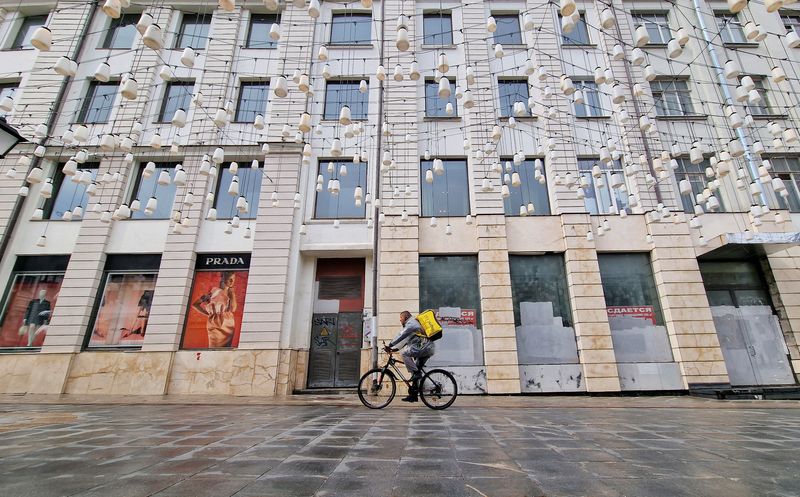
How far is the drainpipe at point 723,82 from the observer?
1366 cm

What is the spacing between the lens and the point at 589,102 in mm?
14789

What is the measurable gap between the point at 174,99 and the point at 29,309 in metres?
9.83

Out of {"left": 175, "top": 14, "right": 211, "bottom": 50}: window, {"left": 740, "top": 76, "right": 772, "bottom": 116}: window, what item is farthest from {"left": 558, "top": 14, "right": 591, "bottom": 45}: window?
{"left": 175, "top": 14, "right": 211, "bottom": 50}: window

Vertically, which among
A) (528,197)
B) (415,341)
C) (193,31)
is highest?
(193,31)

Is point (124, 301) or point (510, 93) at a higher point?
point (510, 93)

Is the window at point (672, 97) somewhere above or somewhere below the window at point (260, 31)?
below

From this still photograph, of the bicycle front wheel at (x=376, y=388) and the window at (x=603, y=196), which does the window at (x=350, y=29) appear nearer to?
the window at (x=603, y=196)

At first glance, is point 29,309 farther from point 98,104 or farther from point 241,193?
point 98,104

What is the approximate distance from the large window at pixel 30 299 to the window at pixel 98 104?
6.17 m

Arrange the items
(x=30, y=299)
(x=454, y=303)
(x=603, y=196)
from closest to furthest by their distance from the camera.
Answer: (x=454, y=303), (x=30, y=299), (x=603, y=196)

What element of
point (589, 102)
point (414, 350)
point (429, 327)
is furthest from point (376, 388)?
point (589, 102)

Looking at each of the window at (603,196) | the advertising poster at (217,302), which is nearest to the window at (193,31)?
the advertising poster at (217,302)

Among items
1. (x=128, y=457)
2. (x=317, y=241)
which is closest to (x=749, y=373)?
(x=317, y=241)

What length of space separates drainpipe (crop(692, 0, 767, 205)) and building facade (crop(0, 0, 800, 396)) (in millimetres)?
126
